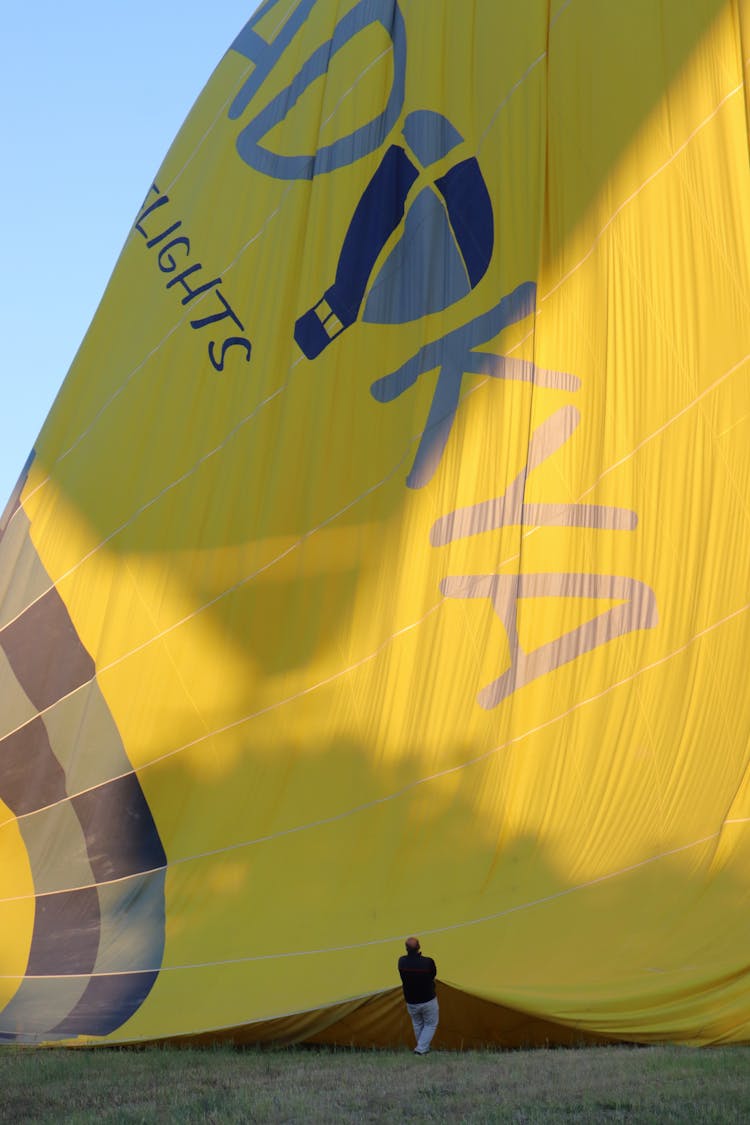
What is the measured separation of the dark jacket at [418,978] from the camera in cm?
569

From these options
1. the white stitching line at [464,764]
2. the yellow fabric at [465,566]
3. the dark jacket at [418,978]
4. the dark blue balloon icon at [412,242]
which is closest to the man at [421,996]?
the dark jacket at [418,978]

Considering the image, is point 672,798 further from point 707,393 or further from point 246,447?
point 246,447

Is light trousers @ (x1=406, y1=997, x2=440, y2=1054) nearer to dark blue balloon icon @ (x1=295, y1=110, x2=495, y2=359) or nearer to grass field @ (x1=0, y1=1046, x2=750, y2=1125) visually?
grass field @ (x1=0, y1=1046, x2=750, y2=1125)

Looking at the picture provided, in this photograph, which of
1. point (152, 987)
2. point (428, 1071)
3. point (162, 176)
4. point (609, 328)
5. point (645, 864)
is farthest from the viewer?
point (162, 176)

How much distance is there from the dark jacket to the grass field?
25cm

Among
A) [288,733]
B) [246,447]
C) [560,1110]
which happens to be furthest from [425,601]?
[560,1110]

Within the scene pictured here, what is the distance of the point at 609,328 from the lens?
7.53 m

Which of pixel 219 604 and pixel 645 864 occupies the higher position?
pixel 219 604

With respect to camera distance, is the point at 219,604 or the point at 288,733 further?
the point at 219,604

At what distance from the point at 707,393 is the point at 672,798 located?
2.27 metres

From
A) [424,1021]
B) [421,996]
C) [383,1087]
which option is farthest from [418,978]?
[383,1087]

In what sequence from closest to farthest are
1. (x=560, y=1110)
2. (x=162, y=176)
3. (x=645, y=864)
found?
(x=560, y=1110) → (x=645, y=864) → (x=162, y=176)

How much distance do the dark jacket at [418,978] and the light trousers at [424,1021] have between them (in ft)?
0.08

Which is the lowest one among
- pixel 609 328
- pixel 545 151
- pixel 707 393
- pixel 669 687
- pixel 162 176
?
pixel 669 687
